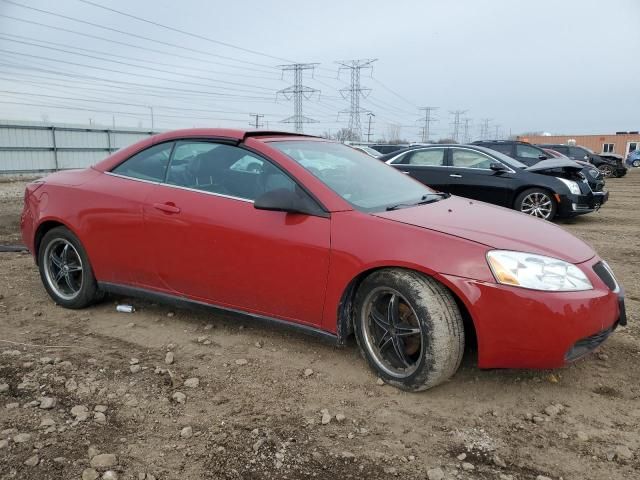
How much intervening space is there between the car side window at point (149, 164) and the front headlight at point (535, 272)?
2398mm

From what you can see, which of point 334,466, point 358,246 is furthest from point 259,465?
point 358,246

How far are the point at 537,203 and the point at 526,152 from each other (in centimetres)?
581

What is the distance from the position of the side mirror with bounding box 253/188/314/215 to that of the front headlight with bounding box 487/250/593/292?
1.08 m

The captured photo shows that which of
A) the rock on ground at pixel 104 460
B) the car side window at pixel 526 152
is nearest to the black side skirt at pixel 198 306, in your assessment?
the rock on ground at pixel 104 460

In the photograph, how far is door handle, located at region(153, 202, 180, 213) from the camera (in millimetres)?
3502

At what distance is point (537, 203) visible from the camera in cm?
931

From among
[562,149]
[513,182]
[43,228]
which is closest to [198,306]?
[43,228]

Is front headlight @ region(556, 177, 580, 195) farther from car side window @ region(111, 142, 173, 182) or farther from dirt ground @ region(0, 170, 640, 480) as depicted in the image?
car side window @ region(111, 142, 173, 182)

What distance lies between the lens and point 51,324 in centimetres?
390

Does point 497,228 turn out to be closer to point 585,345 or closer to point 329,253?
point 585,345

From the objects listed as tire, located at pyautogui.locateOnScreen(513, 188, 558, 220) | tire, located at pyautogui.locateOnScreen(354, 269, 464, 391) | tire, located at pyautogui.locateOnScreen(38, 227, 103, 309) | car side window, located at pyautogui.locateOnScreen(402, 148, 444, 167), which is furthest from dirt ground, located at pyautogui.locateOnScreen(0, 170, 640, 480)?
car side window, located at pyautogui.locateOnScreen(402, 148, 444, 167)

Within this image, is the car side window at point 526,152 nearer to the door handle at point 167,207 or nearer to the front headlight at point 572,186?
the front headlight at point 572,186

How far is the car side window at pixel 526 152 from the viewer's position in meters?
14.4

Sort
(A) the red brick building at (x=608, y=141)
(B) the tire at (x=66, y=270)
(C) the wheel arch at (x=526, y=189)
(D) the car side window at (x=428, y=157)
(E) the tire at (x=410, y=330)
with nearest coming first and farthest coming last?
(E) the tire at (x=410, y=330)
(B) the tire at (x=66, y=270)
(C) the wheel arch at (x=526, y=189)
(D) the car side window at (x=428, y=157)
(A) the red brick building at (x=608, y=141)
